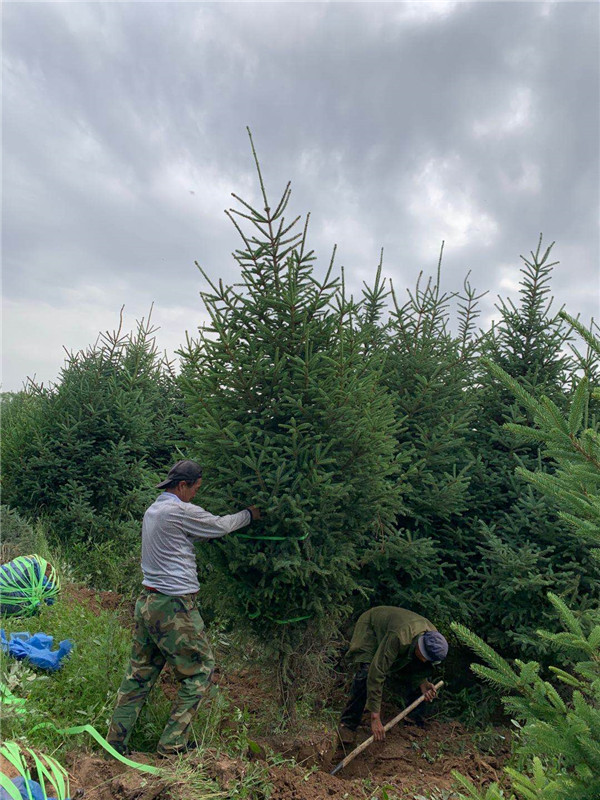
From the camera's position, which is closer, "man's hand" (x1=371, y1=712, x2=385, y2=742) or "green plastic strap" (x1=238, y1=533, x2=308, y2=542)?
"green plastic strap" (x1=238, y1=533, x2=308, y2=542)

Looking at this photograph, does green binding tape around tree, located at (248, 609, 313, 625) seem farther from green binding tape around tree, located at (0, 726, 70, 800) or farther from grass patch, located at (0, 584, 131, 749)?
green binding tape around tree, located at (0, 726, 70, 800)

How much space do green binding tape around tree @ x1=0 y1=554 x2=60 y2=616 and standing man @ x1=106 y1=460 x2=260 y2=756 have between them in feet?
9.50

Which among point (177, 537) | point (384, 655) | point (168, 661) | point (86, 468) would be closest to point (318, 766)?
point (384, 655)

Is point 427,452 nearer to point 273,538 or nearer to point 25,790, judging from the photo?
point 273,538

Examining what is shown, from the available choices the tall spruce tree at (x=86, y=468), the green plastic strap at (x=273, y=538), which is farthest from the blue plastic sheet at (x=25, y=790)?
the tall spruce tree at (x=86, y=468)

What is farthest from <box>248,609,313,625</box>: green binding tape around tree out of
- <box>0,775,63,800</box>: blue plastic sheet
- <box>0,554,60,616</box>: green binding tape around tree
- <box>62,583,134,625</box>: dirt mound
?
<box>0,554,60,616</box>: green binding tape around tree

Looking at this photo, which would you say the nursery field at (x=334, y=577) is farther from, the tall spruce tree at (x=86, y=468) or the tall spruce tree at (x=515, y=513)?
the tall spruce tree at (x=86, y=468)

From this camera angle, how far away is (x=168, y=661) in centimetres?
425

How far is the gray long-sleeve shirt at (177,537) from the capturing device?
427cm

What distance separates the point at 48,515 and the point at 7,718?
523cm

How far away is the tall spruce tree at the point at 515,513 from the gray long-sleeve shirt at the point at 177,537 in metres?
2.90

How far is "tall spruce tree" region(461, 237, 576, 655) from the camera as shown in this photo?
5.66 m

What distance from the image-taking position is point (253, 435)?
4.63m

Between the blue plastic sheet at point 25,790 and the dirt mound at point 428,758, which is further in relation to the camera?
the dirt mound at point 428,758
